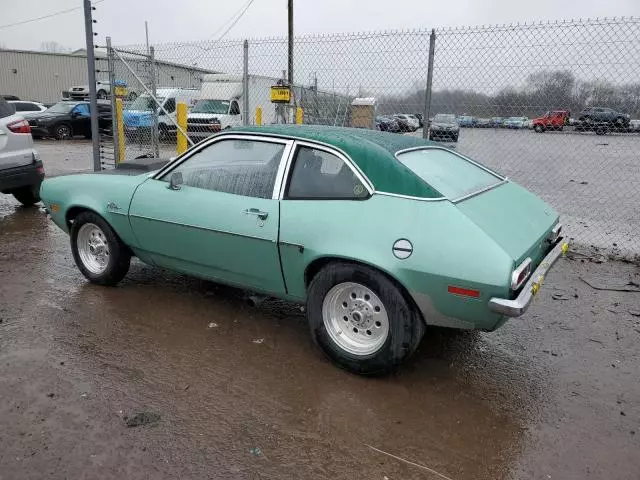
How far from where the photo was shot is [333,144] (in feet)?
11.7

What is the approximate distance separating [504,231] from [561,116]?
4.27 meters

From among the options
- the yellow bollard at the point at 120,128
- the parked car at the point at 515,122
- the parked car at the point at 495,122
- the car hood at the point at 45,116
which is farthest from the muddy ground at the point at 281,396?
the car hood at the point at 45,116

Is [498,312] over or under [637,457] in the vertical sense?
over

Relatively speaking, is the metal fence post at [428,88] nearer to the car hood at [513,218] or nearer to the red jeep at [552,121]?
the red jeep at [552,121]

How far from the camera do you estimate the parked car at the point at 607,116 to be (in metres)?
6.05

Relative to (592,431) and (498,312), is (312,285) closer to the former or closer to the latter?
(498,312)

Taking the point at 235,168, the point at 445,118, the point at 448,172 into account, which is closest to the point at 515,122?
the point at 445,118

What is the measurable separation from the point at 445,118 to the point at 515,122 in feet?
2.96

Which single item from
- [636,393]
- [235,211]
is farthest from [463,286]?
[235,211]

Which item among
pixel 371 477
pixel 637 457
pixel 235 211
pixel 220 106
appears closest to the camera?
pixel 371 477

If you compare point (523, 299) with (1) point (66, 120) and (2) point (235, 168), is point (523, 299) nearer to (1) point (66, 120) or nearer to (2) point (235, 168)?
(2) point (235, 168)

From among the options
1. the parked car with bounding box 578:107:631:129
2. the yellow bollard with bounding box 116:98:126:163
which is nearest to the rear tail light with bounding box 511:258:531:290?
the parked car with bounding box 578:107:631:129

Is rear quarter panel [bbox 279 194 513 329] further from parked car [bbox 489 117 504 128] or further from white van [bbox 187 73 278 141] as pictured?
white van [bbox 187 73 278 141]

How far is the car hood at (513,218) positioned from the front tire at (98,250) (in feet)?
9.84
